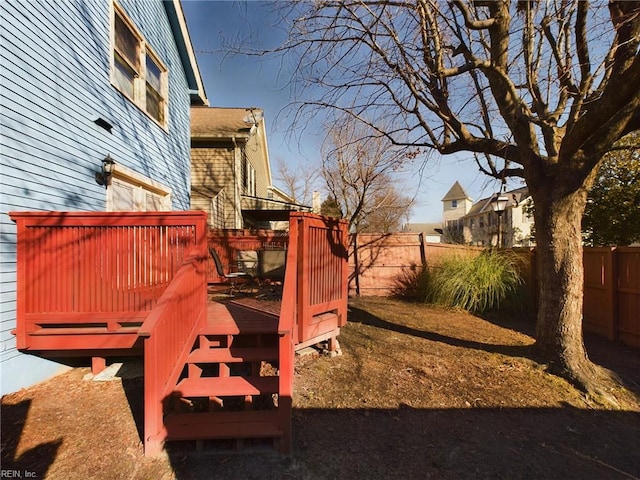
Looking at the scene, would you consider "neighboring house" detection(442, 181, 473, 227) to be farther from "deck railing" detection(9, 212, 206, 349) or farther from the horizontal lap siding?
"deck railing" detection(9, 212, 206, 349)

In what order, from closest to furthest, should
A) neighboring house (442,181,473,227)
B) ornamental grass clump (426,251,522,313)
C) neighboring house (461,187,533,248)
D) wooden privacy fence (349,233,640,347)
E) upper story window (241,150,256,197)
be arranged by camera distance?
wooden privacy fence (349,233,640,347), ornamental grass clump (426,251,522,313), upper story window (241,150,256,197), neighboring house (461,187,533,248), neighboring house (442,181,473,227)

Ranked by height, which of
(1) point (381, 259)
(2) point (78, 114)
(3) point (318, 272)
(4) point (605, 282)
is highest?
(2) point (78, 114)

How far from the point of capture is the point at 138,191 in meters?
6.21

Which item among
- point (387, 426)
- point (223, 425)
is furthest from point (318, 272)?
point (223, 425)

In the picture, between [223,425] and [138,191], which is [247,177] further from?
[223,425]

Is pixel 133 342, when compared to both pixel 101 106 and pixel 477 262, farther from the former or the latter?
pixel 477 262

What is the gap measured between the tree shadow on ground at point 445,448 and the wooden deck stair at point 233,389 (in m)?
0.19

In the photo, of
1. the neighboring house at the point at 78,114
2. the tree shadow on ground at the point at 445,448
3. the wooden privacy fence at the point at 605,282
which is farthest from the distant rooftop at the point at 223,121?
the tree shadow on ground at the point at 445,448

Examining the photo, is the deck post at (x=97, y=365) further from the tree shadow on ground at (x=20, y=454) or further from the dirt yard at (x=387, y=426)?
the tree shadow on ground at (x=20, y=454)

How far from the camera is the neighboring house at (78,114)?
350 centimetres

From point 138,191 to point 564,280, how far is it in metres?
7.12

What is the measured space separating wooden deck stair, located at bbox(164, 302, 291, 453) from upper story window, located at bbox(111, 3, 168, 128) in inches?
186

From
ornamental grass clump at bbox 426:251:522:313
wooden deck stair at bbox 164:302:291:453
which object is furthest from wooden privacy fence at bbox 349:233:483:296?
wooden deck stair at bbox 164:302:291:453

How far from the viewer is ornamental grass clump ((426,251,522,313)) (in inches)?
297
